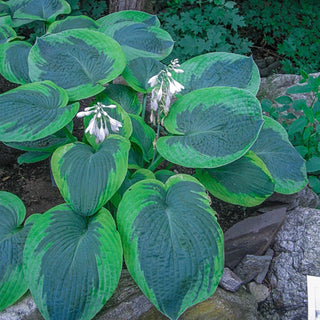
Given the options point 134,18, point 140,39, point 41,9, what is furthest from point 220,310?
point 41,9

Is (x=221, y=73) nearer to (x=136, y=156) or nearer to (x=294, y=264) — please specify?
(x=136, y=156)

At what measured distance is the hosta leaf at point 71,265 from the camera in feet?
4.00

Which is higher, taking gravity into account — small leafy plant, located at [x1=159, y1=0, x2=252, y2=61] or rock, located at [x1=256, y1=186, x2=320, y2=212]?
small leafy plant, located at [x1=159, y1=0, x2=252, y2=61]

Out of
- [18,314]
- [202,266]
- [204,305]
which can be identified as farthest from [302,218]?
[18,314]

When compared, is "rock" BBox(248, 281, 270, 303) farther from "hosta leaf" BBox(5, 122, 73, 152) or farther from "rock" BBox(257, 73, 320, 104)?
"rock" BBox(257, 73, 320, 104)

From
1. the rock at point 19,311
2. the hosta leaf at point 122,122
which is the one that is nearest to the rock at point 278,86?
the hosta leaf at point 122,122

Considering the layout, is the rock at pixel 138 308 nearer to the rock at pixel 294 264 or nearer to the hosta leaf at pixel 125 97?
the rock at pixel 294 264

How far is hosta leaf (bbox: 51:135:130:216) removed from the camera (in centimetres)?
130

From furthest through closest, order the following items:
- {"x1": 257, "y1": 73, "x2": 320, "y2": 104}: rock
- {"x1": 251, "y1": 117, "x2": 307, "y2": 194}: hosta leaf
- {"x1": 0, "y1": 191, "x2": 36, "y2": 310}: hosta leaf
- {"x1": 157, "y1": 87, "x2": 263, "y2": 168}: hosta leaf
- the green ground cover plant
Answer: the green ground cover plant
{"x1": 257, "y1": 73, "x2": 320, "y2": 104}: rock
{"x1": 251, "y1": 117, "x2": 307, "y2": 194}: hosta leaf
{"x1": 157, "y1": 87, "x2": 263, "y2": 168}: hosta leaf
{"x1": 0, "y1": 191, "x2": 36, "y2": 310}: hosta leaf

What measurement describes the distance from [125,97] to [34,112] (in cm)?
58

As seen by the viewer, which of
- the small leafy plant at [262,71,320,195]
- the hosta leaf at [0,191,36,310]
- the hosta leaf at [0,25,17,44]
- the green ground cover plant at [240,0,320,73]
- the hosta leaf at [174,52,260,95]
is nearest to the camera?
the hosta leaf at [0,191,36,310]

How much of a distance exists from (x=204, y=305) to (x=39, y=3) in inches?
84.9

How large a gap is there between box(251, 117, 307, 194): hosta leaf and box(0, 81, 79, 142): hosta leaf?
923mm

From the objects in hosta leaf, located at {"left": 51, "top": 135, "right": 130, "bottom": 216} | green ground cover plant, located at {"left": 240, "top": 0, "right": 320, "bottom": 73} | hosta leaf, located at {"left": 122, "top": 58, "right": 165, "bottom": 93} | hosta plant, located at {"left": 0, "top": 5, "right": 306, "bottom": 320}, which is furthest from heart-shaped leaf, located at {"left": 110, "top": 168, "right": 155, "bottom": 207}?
green ground cover plant, located at {"left": 240, "top": 0, "right": 320, "bottom": 73}
